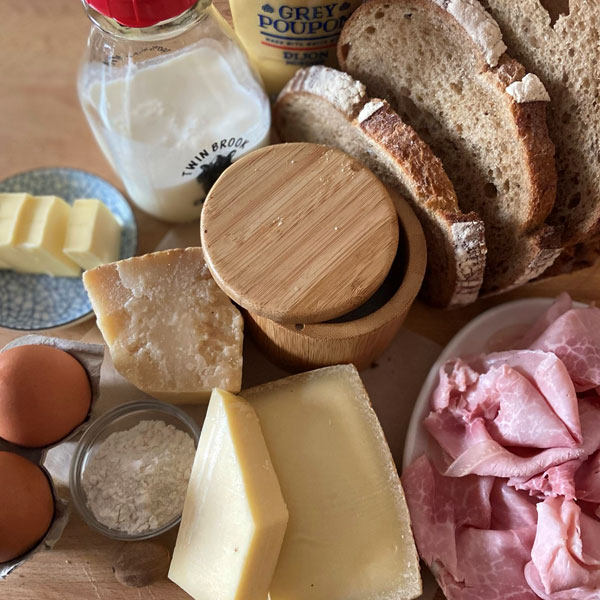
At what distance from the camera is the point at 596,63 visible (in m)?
0.95

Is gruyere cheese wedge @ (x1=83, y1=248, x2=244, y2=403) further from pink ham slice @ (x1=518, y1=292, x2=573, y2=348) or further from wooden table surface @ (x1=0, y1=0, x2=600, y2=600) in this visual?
pink ham slice @ (x1=518, y1=292, x2=573, y2=348)

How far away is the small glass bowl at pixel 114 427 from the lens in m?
1.00

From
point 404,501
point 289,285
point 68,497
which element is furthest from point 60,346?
point 404,501

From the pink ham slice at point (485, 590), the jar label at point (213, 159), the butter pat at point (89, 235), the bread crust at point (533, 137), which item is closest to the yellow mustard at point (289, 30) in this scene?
the jar label at point (213, 159)

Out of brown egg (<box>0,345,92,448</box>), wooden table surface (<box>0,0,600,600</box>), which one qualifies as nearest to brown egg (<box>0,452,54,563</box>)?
brown egg (<box>0,345,92,448</box>)

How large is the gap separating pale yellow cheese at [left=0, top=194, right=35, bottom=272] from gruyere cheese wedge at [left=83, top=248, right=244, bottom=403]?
208mm

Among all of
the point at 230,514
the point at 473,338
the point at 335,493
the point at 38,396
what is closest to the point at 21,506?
the point at 38,396

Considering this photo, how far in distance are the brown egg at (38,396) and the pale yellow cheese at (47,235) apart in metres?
0.24

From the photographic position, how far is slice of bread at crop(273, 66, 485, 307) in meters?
0.99

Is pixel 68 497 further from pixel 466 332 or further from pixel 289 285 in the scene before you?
pixel 466 332

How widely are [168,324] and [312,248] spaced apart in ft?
0.90

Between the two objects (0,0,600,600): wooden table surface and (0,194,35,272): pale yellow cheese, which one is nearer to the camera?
(0,0,600,600): wooden table surface

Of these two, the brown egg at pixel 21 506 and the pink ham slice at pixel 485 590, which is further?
the pink ham slice at pixel 485 590

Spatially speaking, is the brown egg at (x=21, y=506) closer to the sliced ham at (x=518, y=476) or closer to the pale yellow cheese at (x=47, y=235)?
the pale yellow cheese at (x=47, y=235)
